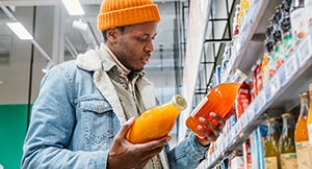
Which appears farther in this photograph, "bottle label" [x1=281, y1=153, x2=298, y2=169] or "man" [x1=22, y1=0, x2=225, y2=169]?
"man" [x1=22, y1=0, x2=225, y2=169]

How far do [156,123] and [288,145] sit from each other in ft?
1.43

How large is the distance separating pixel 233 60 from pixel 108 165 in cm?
72

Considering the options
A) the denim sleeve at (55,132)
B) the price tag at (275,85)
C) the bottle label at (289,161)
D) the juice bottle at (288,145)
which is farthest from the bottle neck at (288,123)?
the denim sleeve at (55,132)

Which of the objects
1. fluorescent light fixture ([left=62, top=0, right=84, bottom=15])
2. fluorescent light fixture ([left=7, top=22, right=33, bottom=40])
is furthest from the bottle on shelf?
fluorescent light fixture ([left=7, top=22, right=33, bottom=40])

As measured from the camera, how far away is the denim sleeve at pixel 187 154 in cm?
186

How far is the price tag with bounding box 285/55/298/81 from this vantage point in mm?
988

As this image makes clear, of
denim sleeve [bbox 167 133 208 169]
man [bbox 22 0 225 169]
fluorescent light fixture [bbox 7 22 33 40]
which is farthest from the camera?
fluorescent light fixture [bbox 7 22 33 40]

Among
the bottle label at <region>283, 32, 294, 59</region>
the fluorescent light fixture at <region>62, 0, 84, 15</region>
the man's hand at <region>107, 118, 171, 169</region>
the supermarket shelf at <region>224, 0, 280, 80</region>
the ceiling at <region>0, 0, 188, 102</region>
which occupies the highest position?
the ceiling at <region>0, 0, 188, 102</region>

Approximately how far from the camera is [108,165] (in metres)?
1.40

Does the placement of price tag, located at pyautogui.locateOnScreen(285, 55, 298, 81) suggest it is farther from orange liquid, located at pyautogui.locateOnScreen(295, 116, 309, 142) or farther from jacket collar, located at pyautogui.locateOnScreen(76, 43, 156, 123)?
jacket collar, located at pyautogui.locateOnScreen(76, 43, 156, 123)

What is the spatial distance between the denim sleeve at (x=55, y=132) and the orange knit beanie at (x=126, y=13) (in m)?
0.29

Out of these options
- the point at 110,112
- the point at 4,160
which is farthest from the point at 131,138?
the point at 4,160

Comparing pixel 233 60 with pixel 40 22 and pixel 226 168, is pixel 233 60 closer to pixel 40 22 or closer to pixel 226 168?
pixel 226 168

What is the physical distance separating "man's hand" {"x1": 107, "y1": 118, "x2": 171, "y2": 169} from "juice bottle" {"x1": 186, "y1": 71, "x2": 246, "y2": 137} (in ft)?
1.13
